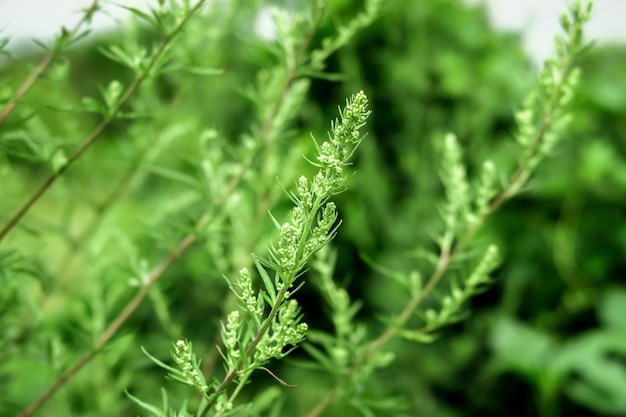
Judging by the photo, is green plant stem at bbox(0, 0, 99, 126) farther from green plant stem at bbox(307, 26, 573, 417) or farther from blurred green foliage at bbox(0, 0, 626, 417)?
blurred green foliage at bbox(0, 0, 626, 417)

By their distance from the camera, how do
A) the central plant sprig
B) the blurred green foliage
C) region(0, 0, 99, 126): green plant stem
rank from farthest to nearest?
the blurred green foliage → region(0, 0, 99, 126): green plant stem → the central plant sprig

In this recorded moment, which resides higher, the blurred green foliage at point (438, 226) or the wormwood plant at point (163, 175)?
the blurred green foliage at point (438, 226)

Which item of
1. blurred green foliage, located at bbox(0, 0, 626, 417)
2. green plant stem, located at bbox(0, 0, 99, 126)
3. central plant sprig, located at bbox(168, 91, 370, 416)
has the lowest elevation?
central plant sprig, located at bbox(168, 91, 370, 416)

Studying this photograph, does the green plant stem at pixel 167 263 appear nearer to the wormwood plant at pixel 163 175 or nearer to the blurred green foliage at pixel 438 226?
the wormwood plant at pixel 163 175

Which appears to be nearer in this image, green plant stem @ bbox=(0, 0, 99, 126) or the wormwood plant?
the wormwood plant

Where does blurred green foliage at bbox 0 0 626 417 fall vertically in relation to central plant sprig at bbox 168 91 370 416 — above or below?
above

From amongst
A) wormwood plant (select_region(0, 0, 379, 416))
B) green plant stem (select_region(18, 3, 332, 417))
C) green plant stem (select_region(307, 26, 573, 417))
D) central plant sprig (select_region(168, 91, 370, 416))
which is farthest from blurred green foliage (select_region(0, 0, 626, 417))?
central plant sprig (select_region(168, 91, 370, 416))

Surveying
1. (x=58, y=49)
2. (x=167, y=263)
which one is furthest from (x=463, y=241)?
(x=58, y=49)

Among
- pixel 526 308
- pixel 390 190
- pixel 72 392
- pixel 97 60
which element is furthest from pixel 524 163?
pixel 97 60

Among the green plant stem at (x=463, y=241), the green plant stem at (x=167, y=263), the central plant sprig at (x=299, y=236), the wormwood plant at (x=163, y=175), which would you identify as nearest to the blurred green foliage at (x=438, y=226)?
the wormwood plant at (x=163, y=175)

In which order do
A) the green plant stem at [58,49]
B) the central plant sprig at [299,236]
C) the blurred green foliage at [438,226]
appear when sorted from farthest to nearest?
the blurred green foliage at [438,226], the green plant stem at [58,49], the central plant sprig at [299,236]

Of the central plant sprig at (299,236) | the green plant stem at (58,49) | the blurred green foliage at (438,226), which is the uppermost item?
the blurred green foliage at (438,226)

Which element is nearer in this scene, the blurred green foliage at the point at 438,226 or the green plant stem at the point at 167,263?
the green plant stem at the point at 167,263
